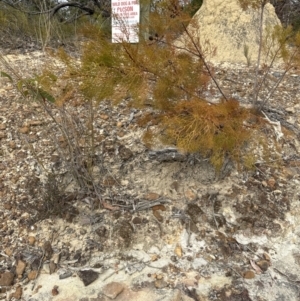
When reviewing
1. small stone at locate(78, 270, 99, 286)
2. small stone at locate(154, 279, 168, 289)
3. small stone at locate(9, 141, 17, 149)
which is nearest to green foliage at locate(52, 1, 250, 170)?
small stone at locate(154, 279, 168, 289)

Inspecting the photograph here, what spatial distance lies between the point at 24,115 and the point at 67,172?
0.70 meters

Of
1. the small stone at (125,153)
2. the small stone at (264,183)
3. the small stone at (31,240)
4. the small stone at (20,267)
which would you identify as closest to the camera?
the small stone at (20,267)

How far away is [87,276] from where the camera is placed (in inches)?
63.5

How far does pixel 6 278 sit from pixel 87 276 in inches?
14.7

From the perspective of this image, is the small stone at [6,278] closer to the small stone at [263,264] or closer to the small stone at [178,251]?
the small stone at [178,251]

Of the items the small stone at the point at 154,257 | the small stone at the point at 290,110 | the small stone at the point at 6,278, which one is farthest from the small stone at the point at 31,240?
the small stone at the point at 290,110

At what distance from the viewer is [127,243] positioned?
175 cm

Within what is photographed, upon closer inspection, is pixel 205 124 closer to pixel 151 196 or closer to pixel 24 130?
pixel 151 196

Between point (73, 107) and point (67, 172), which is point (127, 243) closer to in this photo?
point (67, 172)

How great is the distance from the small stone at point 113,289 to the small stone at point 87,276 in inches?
3.0

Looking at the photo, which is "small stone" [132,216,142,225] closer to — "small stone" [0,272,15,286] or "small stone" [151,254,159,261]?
"small stone" [151,254,159,261]

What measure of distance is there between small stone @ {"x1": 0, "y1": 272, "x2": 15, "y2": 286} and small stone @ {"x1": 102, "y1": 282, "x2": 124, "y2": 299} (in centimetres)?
44

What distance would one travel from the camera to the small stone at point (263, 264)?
166 cm

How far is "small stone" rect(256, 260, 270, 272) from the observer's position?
1658 millimetres
